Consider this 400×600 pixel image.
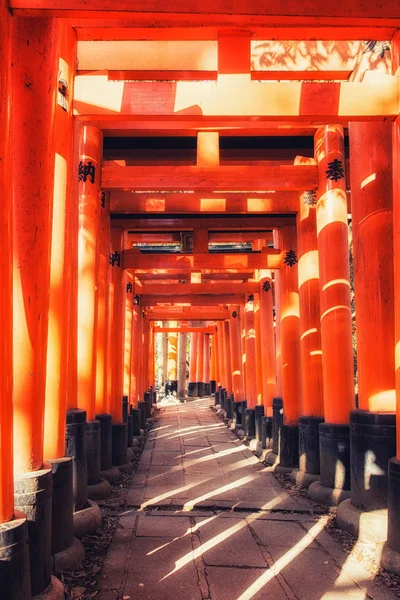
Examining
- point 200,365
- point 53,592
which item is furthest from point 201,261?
point 200,365

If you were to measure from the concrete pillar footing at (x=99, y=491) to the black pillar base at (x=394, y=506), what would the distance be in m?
3.44

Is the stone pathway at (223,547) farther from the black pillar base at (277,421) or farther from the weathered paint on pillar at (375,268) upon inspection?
the weathered paint on pillar at (375,268)

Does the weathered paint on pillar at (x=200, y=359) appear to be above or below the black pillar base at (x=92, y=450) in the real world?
above

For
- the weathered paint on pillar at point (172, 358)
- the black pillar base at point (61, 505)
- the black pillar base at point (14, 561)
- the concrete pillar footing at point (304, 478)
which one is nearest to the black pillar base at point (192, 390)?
the weathered paint on pillar at point (172, 358)

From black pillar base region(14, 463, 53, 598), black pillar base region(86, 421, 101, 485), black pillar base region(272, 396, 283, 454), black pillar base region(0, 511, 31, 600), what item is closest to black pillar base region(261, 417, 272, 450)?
black pillar base region(272, 396, 283, 454)

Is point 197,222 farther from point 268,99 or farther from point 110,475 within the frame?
point 268,99

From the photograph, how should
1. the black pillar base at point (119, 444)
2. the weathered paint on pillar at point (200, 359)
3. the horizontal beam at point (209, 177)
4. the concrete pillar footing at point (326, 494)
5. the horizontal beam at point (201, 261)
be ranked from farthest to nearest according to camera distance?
the weathered paint on pillar at point (200, 359) → the horizontal beam at point (201, 261) → the black pillar base at point (119, 444) → the horizontal beam at point (209, 177) → the concrete pillar footing at point (326, 494)

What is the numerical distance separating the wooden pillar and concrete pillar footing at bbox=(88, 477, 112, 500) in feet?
15.2

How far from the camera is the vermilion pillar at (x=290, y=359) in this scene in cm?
801

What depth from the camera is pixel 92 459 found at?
631 centimetres

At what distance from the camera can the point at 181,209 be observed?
7391 millimetres

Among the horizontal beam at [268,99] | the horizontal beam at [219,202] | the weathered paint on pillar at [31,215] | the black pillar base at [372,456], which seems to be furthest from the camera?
the horizontal beam at [219,202]

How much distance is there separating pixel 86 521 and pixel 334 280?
3607 millimetres

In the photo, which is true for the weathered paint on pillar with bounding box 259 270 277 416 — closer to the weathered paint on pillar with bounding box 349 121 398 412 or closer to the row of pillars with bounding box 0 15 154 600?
the weathered paint on pillar with bounding box 349 121 398 412
